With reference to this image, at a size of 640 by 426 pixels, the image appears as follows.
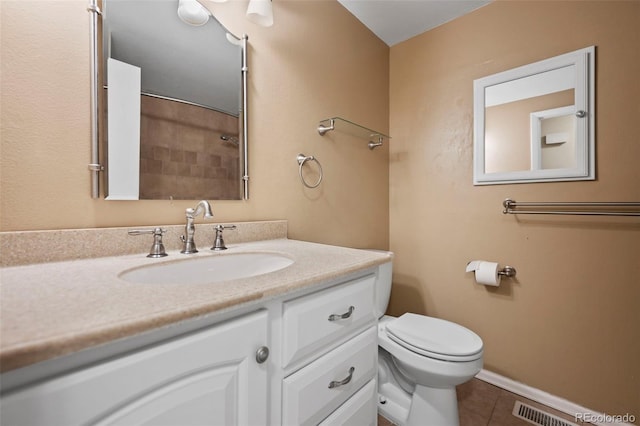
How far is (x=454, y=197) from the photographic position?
6.01 feet

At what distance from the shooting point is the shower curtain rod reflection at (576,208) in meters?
1.30

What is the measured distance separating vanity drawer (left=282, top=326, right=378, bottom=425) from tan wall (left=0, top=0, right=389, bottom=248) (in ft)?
2.27

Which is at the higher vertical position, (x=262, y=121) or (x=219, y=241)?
(x=262, y=121)

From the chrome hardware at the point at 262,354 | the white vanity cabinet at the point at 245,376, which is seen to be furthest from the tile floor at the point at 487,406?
the chrome hardware at the point at 262,354

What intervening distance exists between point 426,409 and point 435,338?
306 millimetres

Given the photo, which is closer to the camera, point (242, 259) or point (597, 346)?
point (242, 259)

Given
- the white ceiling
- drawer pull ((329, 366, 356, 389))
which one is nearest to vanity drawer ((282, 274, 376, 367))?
drawer pull ((329, 366, 356, 389))

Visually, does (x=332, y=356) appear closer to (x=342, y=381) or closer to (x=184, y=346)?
(x=342, y=381)

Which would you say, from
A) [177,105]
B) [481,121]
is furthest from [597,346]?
[177,105]

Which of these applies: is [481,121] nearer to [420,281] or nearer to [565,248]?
[565,248]

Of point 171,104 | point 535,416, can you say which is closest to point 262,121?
point 171,104

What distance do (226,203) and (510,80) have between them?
1.72m

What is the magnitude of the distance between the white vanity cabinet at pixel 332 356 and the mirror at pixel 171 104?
2.18ft

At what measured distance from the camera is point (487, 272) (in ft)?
5.22
